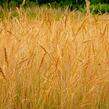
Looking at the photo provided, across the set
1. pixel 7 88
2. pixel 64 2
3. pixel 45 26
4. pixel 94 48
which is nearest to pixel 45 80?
pixel 7 88

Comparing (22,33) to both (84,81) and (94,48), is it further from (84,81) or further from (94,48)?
(84,81)

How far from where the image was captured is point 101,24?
12.4ft


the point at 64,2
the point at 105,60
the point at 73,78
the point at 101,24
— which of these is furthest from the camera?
the point at 64,2

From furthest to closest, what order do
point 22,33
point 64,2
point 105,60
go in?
1. point 64,2
2. point 22,33
3. point 105,60

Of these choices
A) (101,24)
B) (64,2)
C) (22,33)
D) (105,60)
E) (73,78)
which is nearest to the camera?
(73,78)

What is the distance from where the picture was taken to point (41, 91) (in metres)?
2.52

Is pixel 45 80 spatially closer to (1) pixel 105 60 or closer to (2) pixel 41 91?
(2) pixel 41 91

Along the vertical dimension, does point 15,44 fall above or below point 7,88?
above

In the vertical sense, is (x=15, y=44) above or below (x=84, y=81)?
above

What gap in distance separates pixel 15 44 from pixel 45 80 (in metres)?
0.55

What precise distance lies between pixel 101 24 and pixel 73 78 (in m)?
1.37

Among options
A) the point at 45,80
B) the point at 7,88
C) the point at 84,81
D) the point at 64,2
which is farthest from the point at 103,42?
the point at 64,2

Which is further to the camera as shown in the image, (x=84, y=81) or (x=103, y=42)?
(x=103, y=42)

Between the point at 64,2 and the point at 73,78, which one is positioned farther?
the point at 64,2
